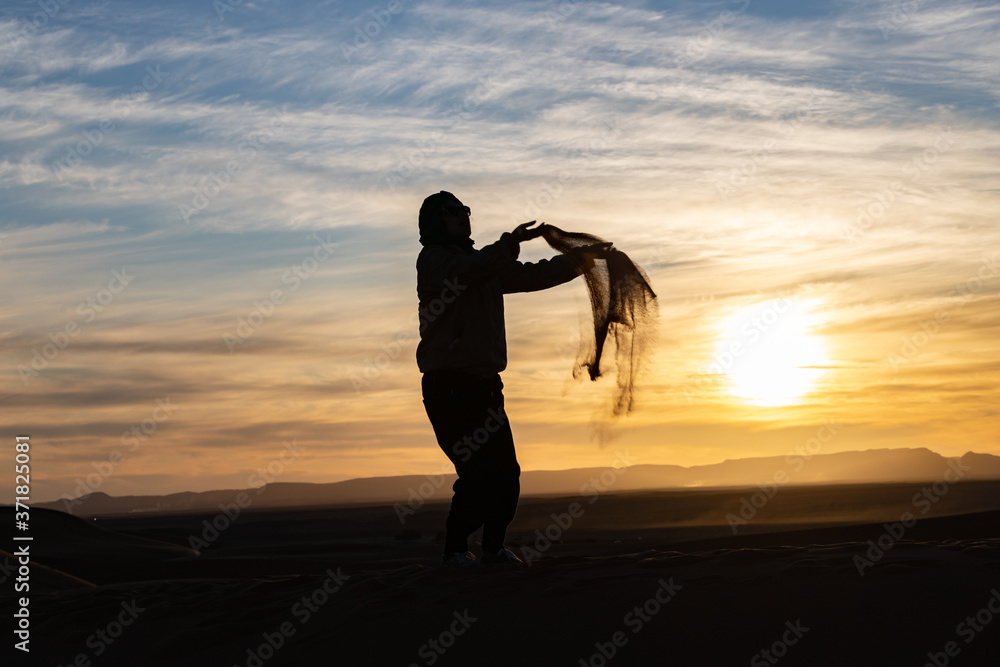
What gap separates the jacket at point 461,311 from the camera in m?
5.68

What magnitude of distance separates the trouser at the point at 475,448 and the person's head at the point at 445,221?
3.10 feet

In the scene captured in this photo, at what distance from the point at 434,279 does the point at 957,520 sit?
40.1 feet

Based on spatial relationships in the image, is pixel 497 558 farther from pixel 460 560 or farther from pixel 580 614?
pixel 580 614

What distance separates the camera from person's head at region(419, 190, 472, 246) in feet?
20.6

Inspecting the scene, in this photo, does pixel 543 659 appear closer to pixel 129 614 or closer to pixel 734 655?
pixel 734 655

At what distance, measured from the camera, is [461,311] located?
232 inches

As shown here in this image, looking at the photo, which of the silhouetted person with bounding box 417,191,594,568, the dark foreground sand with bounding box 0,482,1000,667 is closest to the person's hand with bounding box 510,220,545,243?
the silhouetted person with bounding box 417,191,594,568

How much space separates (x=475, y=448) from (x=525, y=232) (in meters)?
1.38

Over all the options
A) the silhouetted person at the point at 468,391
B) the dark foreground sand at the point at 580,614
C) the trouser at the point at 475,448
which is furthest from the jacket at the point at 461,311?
the dark foreground sand at the point at 580,614

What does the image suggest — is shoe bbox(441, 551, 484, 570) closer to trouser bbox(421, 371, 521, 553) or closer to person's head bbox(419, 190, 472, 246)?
trouser bbox(421, 371, 521, 553)

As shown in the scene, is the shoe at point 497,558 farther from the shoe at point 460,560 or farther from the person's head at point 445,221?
the person's head at point 445,221

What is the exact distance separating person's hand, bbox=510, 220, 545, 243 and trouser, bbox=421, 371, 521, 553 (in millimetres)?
910

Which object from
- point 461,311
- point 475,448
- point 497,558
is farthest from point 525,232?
point 497,558

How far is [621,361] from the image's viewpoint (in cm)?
665
